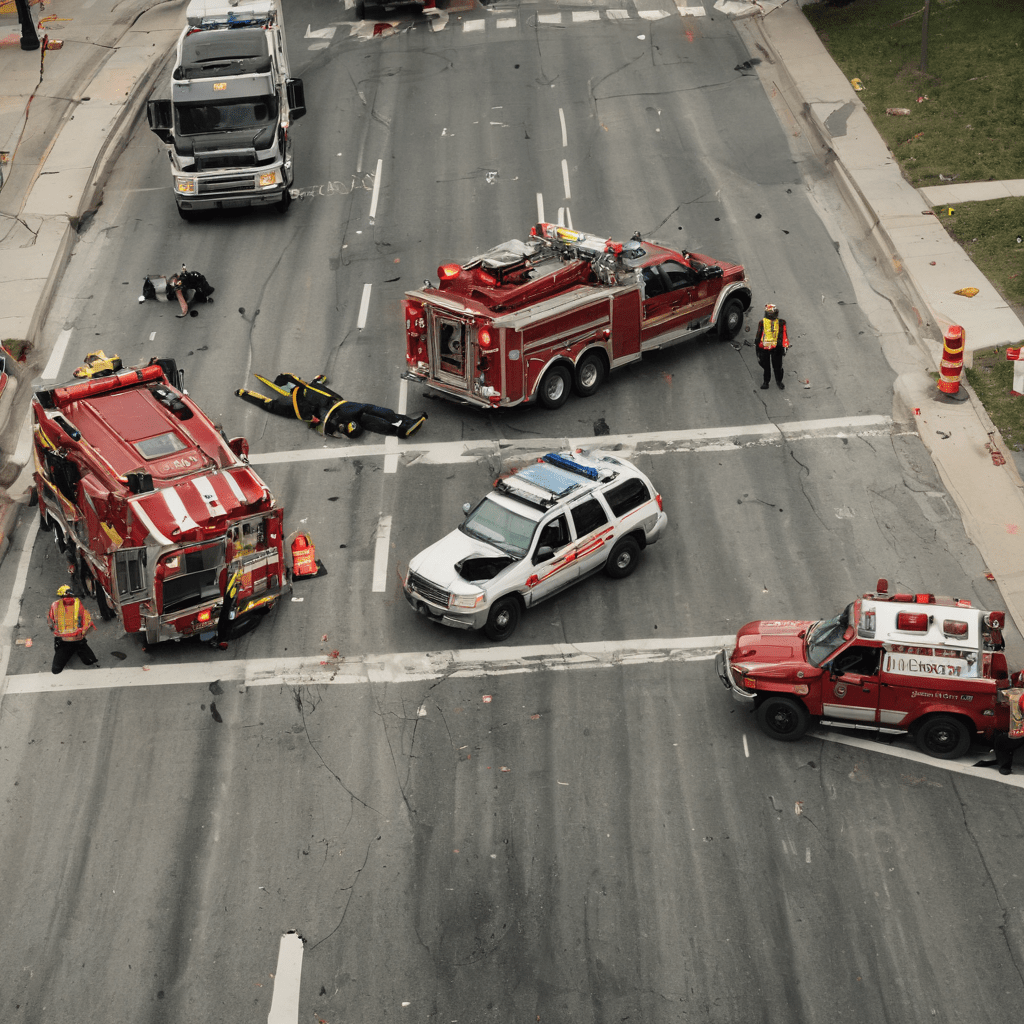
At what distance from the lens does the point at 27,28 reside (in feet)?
122

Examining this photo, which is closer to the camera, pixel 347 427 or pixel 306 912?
pixel 306 912

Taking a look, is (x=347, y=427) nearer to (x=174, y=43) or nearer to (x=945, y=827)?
(x=945, y=827)

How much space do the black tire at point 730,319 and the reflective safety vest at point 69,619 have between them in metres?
13.1

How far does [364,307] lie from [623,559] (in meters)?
10.2

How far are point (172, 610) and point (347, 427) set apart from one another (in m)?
6.01

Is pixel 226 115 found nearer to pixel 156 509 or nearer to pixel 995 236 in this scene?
pixel 156 509

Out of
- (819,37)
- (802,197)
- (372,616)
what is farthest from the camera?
(819,37)

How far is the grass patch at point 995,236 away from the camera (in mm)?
25016

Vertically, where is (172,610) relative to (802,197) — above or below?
above

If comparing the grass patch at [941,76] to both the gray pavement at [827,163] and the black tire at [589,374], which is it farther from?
the black tire at [589,374]

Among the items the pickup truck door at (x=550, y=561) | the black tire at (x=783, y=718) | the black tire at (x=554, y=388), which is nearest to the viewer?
the black tire at (x=783, y=718)

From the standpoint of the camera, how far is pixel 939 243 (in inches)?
1045

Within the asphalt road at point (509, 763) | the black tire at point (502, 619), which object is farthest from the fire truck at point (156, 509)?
the black tire at point (502, 619)

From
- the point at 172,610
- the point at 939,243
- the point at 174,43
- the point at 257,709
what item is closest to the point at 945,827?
the point at 257,709
